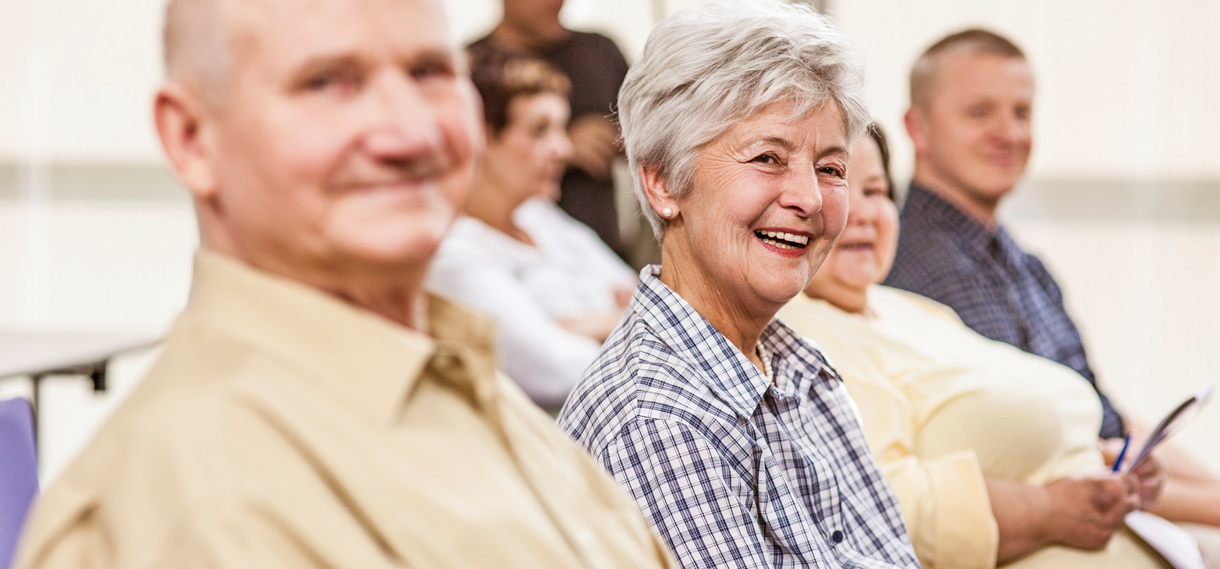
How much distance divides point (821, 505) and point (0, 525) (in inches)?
31.6

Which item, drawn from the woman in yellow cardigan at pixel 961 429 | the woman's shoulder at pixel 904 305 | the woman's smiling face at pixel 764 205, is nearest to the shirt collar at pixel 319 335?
the woman's smiling face at pixel 764 205

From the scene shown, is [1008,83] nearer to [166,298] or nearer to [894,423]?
[894,423]

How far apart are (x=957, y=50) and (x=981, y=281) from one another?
1.55 feet

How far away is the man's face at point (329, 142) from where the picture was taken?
596mm

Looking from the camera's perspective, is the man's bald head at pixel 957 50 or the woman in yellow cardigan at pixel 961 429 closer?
the woman in yellow cardigan at pixel 961 429

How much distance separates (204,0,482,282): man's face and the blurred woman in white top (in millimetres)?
1760

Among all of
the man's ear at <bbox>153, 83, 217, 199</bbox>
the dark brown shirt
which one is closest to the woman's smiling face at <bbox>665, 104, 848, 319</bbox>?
the man's ear at <bbox>153, 83, 217, 199</bbox>

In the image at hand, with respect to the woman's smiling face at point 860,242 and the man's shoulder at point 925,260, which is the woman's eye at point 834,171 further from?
the man's shoulder at point 925,260

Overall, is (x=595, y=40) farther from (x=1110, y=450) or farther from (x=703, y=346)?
(x=703, y=346)

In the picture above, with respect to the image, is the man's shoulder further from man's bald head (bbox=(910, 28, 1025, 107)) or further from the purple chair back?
the purple chair back

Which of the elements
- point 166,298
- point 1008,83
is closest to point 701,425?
point 1008,83

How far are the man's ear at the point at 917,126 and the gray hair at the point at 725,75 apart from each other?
1.03 m

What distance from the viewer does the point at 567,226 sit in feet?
10.6

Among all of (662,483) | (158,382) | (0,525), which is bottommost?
(0,525)
